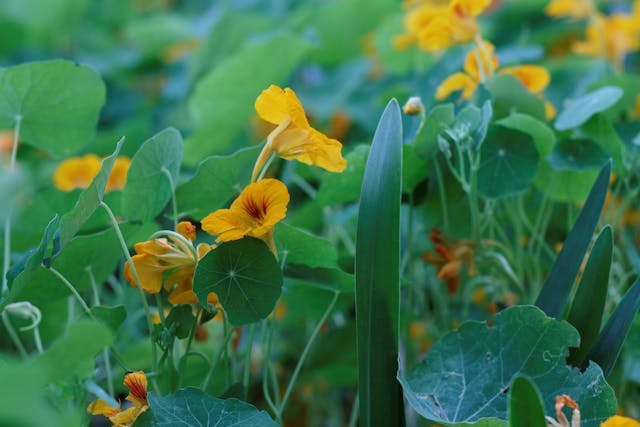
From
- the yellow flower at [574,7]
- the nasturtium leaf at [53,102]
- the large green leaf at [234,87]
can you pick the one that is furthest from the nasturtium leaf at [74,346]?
the yellow flower at [574,7]

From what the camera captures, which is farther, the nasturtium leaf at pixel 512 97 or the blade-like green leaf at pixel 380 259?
the nasturtium leaf at pixel 512 97

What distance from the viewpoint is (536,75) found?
971 millimetres

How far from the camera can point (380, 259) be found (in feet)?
2.21

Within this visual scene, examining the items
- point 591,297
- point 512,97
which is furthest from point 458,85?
point 591,297

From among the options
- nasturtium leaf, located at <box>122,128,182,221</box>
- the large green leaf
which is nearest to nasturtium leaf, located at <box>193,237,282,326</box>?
nasturtium leaf, located at <box>122,128,182,221</box>

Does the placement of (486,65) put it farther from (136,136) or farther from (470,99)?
(136,136)

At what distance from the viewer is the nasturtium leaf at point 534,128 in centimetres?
85

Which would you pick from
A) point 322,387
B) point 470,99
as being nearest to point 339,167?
point 470,99

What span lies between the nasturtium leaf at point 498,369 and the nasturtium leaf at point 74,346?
0.27m

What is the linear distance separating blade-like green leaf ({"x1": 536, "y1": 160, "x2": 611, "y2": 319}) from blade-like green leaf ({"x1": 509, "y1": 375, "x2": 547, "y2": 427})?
24 centimetres

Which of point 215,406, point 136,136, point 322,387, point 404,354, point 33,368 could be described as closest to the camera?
point 33,368

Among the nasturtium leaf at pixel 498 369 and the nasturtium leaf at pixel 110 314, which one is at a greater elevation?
the nasturtium leaf at pixel 110 314

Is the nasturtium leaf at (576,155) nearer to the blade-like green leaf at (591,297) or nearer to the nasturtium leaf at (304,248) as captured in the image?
the blade-like green leaf at (591,297)

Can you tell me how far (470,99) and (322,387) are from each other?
0.52 m
